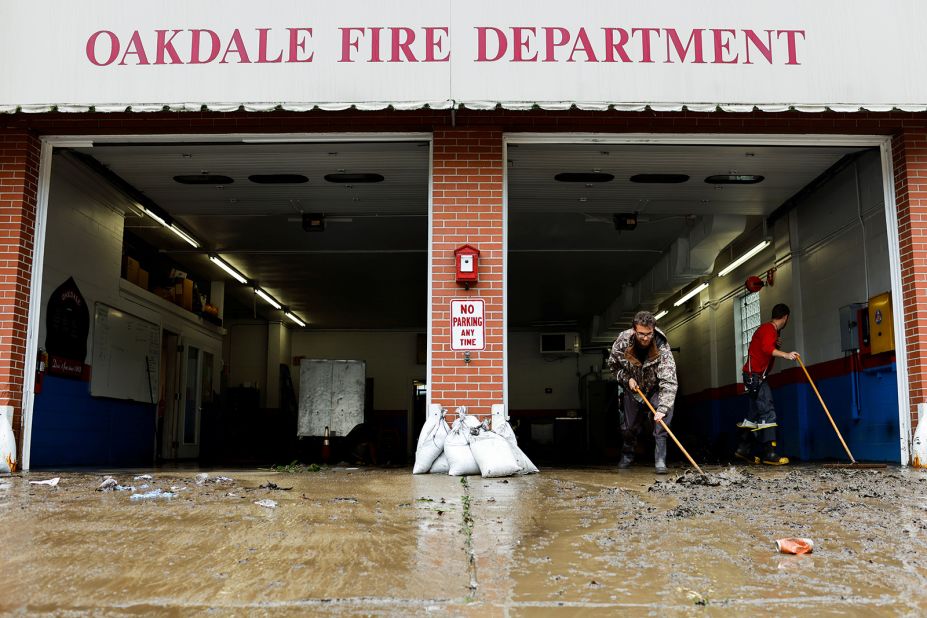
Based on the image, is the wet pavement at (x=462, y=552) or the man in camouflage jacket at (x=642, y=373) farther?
the man in camouflage jacket at (x=642, y=373)

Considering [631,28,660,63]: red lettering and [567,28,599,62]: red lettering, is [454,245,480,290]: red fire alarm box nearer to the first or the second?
[567,28,599,62]: red lettering

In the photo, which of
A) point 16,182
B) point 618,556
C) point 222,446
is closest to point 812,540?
point 618,556

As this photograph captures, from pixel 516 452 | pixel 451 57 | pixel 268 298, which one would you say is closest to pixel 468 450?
pixel 516 452

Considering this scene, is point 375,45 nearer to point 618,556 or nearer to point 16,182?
Answer: point 16,182

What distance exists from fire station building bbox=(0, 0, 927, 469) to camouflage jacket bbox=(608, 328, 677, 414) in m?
1.34

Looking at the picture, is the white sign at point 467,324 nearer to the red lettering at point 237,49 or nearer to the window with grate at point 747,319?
Answer: the red lettering at point 237,49

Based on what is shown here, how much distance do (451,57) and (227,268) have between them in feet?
32.8

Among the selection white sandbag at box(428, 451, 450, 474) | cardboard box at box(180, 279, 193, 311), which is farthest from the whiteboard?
white sandbag at box(428, 451, 450, 474)

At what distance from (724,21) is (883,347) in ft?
13.2

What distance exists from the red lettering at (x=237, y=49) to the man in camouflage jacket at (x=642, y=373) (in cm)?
436

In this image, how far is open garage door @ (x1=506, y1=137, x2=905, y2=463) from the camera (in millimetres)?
9664

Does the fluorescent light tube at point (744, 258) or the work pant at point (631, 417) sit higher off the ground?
the fluorescent light tube at point (744, 258)

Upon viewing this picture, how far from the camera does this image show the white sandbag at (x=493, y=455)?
7031 mm

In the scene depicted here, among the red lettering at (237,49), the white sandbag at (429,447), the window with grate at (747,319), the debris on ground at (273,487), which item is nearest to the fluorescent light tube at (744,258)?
the window with grate at (747,319)
